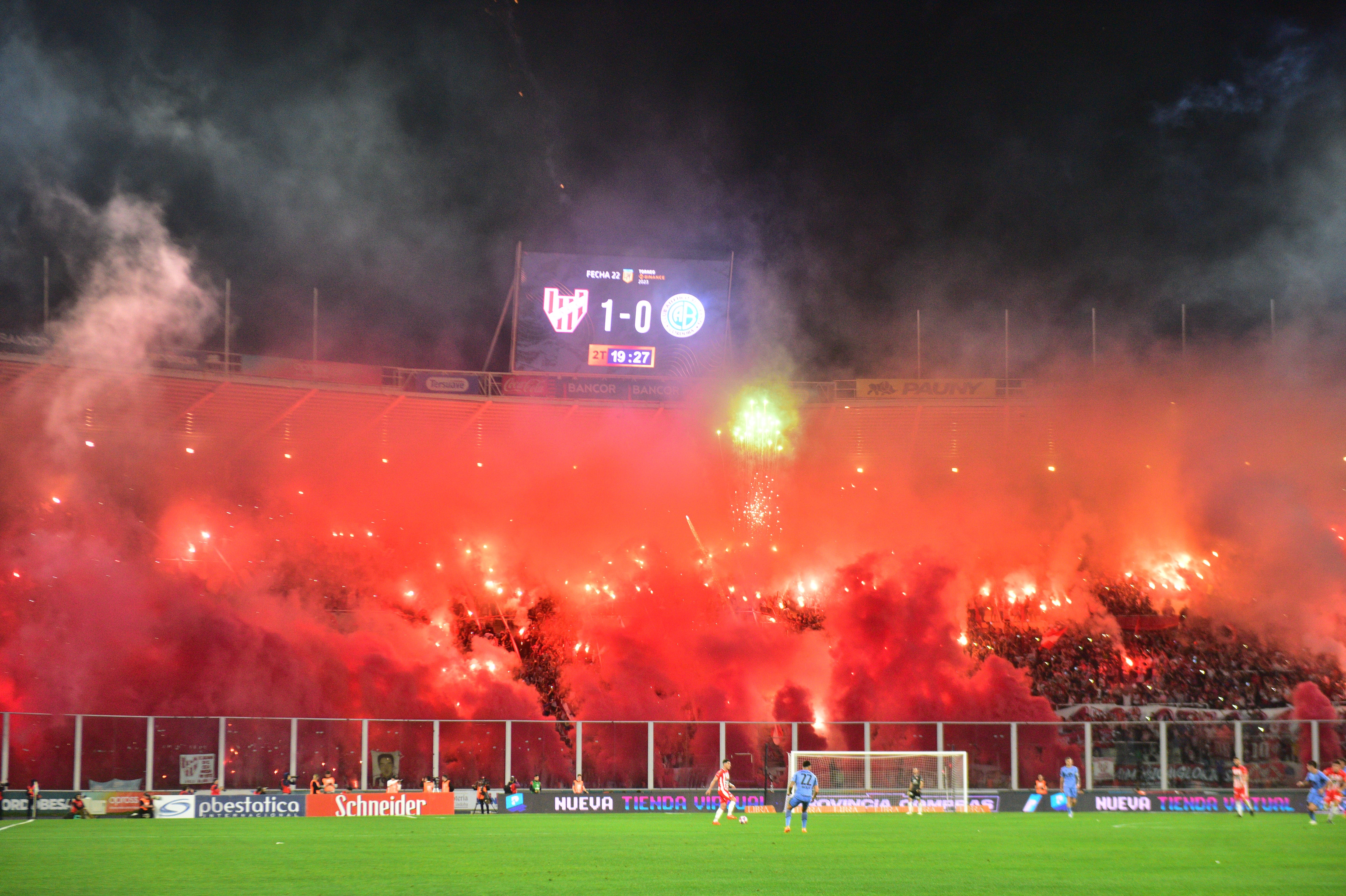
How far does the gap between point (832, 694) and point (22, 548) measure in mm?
28541

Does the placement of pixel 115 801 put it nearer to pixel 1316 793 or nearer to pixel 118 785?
pixel 118 785

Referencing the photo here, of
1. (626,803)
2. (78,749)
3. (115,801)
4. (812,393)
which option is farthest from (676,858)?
(812,393)

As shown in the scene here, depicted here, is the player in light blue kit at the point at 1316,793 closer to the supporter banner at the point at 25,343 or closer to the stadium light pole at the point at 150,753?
the stadium light pole at the point at 150,753

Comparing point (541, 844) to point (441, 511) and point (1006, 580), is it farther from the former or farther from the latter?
point (1006, 580)

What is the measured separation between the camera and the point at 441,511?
42812mm

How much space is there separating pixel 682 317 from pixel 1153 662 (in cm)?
2184

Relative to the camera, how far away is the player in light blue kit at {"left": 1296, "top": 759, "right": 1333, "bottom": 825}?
76.4 ft

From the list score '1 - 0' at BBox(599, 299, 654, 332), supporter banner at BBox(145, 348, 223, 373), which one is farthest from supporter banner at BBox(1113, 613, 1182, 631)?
supporter banner at BBox(145, 348, 223, 373)

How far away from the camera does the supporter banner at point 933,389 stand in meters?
35.8

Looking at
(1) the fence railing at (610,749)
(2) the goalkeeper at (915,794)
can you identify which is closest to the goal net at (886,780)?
(2) the goalkeeper at (915,794)

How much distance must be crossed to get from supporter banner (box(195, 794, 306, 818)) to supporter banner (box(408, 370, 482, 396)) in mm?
13906

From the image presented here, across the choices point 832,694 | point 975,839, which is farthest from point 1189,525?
point 975,839

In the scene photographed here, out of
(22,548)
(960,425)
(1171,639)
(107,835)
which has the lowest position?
(107,835)

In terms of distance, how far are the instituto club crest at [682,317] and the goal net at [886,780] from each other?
14.8 metres
